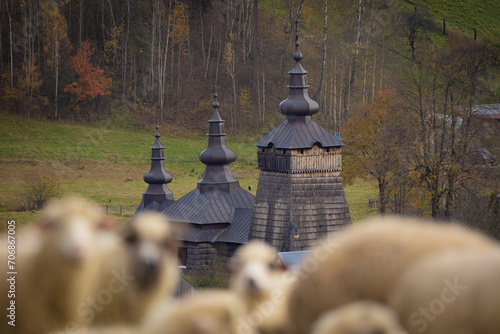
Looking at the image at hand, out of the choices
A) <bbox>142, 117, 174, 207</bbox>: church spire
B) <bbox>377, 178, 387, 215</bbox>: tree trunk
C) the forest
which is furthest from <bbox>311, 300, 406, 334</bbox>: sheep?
<bbox>142, 117, 174, 207</bbox>: church spire

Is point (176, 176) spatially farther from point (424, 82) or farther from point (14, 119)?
point (424, 82)

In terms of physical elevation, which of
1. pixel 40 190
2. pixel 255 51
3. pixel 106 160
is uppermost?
pixel 255 51

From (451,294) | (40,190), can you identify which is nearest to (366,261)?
(451,294)

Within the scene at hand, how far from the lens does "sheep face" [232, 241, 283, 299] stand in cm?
202

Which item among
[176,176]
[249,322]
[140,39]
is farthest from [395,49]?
[249,322]

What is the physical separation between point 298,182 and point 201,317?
3883 centimetres

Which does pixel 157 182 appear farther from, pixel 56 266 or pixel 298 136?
pixel 56 266

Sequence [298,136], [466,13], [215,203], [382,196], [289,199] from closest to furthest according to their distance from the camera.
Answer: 1. [382,196]
2. [289,199]
3. [298,136]
4. [215,203]
5. [466,13]

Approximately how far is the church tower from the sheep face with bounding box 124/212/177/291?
36.9 m

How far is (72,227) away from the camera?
165 centimetres

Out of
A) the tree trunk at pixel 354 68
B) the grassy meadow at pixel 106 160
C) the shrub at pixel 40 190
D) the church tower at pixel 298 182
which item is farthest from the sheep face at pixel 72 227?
the tree trunk at pixel 354 68

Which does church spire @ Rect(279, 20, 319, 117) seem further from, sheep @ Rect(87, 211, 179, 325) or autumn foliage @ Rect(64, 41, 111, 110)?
sheep @ Rect(87, 211, 179, 325)

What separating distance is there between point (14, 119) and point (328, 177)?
96.3 ft

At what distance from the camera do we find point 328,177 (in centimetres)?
4088
